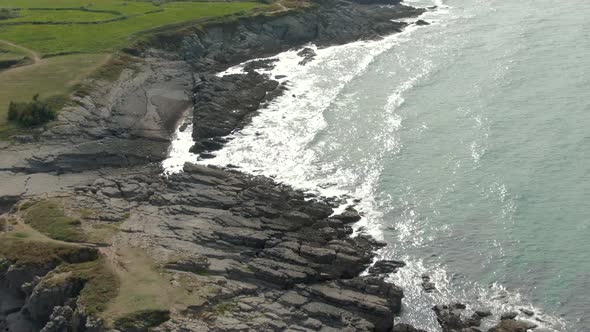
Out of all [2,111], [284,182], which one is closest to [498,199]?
[284,182]

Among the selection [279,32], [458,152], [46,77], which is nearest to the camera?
[458,152]

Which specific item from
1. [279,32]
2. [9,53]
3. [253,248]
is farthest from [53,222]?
[279,32]

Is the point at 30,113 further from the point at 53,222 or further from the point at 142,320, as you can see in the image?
the point at 142,320

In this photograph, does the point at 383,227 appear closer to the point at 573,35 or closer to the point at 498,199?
the point at 498,199

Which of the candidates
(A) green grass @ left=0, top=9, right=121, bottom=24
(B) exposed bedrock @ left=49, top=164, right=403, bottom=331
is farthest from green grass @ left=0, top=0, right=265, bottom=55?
(B) exposed bedrock @ left=49, top=164, right=403, bottom=331

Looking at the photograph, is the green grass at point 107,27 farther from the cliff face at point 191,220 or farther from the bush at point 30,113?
the bush at point 30,113

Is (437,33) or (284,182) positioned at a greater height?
(437,33)
